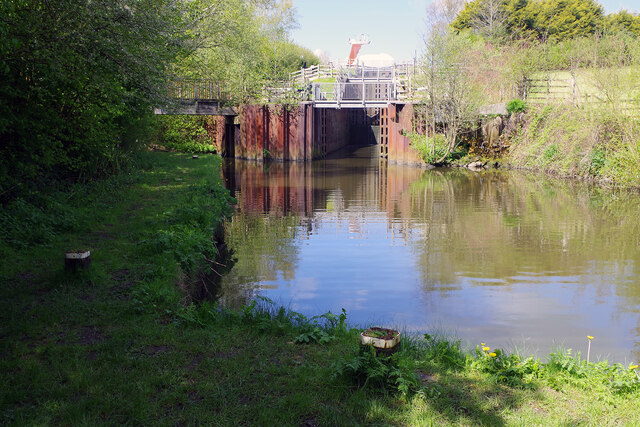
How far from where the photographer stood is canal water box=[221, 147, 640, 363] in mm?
7582

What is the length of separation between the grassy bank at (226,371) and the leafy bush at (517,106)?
76.9 feet

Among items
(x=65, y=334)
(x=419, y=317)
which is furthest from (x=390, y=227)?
(x=65, y=334)

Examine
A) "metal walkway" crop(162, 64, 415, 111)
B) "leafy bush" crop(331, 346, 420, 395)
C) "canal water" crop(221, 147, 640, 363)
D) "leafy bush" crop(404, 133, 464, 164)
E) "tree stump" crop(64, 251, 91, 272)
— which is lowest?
"canal water" crop(221, 147, 640, 363)

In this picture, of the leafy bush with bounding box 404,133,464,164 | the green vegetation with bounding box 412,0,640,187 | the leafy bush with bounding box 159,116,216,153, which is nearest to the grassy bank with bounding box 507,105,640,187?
the green vegetation with bounding box 412,0,640,187

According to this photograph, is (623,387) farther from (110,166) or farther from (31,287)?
(110,166)

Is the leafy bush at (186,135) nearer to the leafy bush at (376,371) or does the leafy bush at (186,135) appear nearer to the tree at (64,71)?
the tree at (64,71)

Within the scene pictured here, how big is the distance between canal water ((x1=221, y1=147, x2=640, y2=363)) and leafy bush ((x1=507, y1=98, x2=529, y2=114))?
8224mm

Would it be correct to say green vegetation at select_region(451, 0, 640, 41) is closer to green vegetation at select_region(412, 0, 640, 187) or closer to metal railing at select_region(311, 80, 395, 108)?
green vegetation at select_region(412, 0, 640, 187)

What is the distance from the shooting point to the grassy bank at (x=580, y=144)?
62.2 feet

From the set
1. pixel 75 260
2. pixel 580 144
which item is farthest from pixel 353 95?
pixel 75 260

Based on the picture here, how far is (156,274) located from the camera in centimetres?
739

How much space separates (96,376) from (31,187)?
744cm

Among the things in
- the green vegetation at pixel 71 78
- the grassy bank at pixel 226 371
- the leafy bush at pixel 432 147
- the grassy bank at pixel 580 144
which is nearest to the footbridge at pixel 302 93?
the leafy bush at pixel 432 147

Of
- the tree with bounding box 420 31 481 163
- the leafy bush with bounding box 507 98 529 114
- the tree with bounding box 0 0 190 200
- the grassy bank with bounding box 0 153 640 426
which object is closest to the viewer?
the grassy bank with bounding box 0 153 640 426
